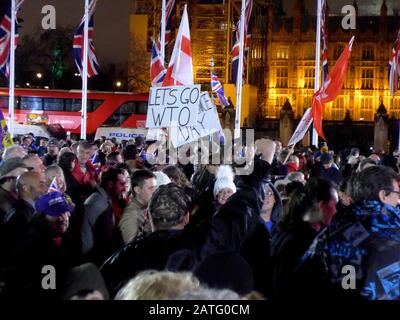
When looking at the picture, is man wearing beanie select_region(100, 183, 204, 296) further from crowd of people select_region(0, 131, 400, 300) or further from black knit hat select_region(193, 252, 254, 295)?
black knit hat select_region(193, 252, 254, 295)

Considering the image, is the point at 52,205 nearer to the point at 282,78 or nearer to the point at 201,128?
the point at 201,128

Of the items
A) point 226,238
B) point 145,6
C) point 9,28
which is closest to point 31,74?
point 145,6

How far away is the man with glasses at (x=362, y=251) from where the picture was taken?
3414 millimetres

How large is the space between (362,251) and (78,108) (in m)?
31.4

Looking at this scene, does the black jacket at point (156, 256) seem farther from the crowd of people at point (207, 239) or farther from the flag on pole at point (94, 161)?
the flag on pole at point (94, 161)

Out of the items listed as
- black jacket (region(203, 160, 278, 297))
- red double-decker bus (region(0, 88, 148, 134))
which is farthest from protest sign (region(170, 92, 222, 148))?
red double-decker bus (region(0, 88, 148, 134))

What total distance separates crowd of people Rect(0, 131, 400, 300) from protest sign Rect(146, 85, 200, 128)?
5.81 feet

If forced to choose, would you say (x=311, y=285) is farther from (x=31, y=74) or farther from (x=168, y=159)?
(x=31, y=74)

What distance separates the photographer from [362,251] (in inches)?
136

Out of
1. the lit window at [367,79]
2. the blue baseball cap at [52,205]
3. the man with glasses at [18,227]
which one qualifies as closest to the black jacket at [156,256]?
the man with glasses at [18,227]

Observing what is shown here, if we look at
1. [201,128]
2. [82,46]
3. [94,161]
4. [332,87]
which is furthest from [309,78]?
[201,128]

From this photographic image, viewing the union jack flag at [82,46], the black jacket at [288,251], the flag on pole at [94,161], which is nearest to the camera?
the black jacket at [288,251]
